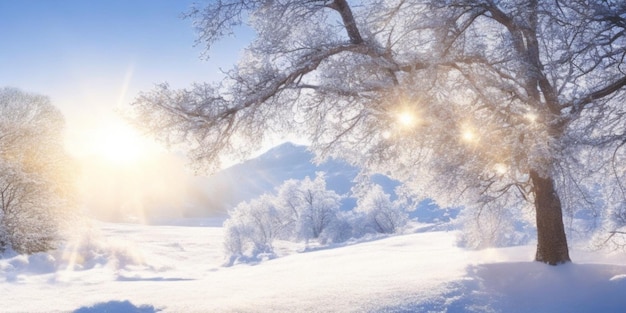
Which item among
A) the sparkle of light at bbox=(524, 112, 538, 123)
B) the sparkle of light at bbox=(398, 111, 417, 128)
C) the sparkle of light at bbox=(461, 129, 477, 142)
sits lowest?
the sparkle of light at bbox=(461, 129, 477, 142)

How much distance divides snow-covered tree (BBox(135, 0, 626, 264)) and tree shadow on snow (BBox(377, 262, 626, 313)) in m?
0.76

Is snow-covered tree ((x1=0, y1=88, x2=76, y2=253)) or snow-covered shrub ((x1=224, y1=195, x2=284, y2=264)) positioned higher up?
snow-covered tree ((x1=0, y1=88, x2=76, y2=253))

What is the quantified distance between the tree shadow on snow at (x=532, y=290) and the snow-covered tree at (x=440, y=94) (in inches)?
30.1

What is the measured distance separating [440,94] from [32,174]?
16.8m

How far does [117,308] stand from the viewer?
5340 millimetres

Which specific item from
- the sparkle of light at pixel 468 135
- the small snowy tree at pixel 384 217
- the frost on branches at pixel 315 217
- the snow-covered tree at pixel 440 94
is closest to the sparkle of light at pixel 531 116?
the snow-covered tree at pixel 440 94

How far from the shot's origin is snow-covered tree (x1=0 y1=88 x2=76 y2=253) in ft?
49.8

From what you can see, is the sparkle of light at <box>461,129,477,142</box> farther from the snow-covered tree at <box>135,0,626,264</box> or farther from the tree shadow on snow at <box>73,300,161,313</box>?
the tree shadow on snow at <box>73,300,161,313</box>

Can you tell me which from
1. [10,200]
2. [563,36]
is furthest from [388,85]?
[10,200]

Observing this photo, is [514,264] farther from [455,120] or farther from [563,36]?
[563,36]

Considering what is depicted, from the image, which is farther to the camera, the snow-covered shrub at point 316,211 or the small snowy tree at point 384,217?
the small snowy tree at point 384,217

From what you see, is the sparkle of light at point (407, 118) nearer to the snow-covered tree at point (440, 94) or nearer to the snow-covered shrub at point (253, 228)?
the snow-covered tree at point (440, 94)

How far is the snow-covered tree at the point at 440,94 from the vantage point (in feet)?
18.6

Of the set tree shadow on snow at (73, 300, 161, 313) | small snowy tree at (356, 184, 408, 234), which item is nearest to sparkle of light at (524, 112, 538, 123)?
tree shadow on snow at (73, 300, 161, 313)
